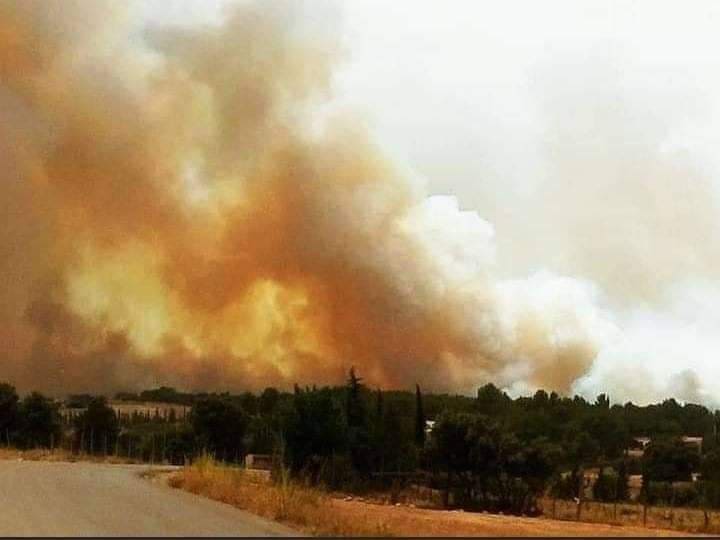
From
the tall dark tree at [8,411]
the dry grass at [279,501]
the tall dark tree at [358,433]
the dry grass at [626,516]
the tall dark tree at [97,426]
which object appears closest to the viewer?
the dry grass at [279,501]

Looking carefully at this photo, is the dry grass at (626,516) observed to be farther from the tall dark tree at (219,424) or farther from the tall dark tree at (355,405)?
the tall dark tree at (219,424)

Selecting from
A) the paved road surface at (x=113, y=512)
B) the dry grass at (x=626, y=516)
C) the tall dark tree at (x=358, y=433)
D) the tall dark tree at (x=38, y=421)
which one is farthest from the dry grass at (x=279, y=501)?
the tall dark tree at (x=38, y=421)

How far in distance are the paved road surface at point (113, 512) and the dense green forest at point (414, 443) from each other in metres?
7.13

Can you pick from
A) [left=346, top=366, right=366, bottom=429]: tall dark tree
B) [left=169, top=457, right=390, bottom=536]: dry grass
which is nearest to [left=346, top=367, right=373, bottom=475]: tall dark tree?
[left=346, top=366, right=366, bottom=429]: tall dark tree

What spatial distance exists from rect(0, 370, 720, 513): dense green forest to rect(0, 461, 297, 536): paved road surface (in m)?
7.13

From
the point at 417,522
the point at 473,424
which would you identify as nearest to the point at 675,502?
the point at 473,424

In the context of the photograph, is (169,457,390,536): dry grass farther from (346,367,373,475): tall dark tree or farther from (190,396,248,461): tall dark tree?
(190,396,248,461): tall dark tree

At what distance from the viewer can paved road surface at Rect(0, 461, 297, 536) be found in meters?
17.1

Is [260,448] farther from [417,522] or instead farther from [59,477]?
[417,522]

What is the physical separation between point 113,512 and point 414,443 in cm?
4562

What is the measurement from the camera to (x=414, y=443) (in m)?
65.1

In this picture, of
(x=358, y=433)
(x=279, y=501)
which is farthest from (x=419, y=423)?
(x=279, y=501)

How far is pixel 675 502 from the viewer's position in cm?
5962

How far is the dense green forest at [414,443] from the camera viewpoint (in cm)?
5131
